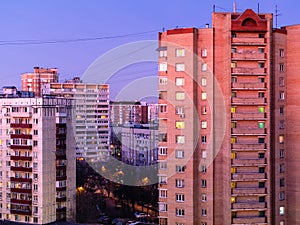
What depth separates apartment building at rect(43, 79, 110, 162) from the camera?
113 feet

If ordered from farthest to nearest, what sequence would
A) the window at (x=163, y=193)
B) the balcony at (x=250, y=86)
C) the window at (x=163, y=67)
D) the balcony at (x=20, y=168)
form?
the balcony at (x=20, y=168) < the window at (x=163, y=67) < the window at (x=163, y=193) < the balcony at (x=250, y=86)

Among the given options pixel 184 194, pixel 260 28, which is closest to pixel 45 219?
pixel 184 194

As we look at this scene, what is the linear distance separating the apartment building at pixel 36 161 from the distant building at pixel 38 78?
90.4ft

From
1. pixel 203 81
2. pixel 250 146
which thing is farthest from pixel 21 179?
pixel 250 146

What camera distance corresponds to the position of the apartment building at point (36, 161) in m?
17.5

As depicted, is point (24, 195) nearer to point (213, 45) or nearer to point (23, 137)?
point (23, 137)

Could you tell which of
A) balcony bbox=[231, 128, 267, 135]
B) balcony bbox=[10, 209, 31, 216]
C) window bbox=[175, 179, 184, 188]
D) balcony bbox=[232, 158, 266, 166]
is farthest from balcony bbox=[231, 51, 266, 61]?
balcony bbox=[10, 209, 31, 216]

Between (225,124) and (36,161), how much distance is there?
7966mm

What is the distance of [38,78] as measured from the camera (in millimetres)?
45812

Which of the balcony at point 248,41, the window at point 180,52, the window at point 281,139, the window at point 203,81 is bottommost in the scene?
the window at point 281,139

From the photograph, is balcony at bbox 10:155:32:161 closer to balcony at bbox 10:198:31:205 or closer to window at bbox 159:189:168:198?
balcony at bbox 10:198:31:205

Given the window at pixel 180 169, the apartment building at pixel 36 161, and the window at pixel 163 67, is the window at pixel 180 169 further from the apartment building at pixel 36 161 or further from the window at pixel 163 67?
the apartment building at pixel 36 161

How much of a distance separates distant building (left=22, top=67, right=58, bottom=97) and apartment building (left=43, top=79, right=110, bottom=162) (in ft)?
23.3

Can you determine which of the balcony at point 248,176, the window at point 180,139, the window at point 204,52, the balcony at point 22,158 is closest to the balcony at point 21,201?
Result: the balcony at point 22,158
